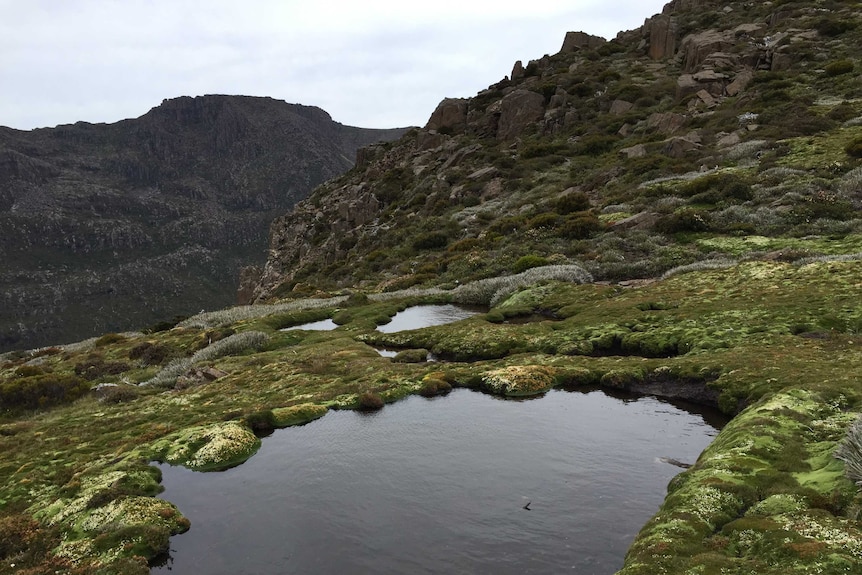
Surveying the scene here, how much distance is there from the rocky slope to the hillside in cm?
35

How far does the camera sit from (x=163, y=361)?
35.5 m

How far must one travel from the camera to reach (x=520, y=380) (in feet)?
67.1

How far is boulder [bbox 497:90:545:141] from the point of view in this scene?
8956cm

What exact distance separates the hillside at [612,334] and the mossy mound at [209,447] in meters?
0.10

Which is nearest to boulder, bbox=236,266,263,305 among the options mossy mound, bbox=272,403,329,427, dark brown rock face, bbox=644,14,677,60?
mossy mound, bbox=272,403,329,427

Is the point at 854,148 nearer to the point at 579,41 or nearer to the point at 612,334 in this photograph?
the point at 612,334

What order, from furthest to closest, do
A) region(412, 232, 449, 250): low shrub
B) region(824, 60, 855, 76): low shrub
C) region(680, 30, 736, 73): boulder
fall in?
region(680, 30, 736, 73): boulder, region(824, 60, 855, 76): low shrub, region(412, 232, 449, 250): low shrub

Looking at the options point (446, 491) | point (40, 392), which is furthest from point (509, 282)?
point (40, 392)

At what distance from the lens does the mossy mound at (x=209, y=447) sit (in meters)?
16.8

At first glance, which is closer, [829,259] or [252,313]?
[829,259]

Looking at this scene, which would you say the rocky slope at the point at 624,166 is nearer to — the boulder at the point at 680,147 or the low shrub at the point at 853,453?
the boulder at the point at 680,147

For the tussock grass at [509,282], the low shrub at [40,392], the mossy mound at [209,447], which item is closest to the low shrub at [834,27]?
the tussock grass at [509,282]

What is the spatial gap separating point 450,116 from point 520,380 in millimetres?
92567

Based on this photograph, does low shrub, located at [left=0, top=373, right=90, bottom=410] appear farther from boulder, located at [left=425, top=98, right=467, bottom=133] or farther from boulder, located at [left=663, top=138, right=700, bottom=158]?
boulder, located at [left=425, top=98, right=467, bottom=133]
